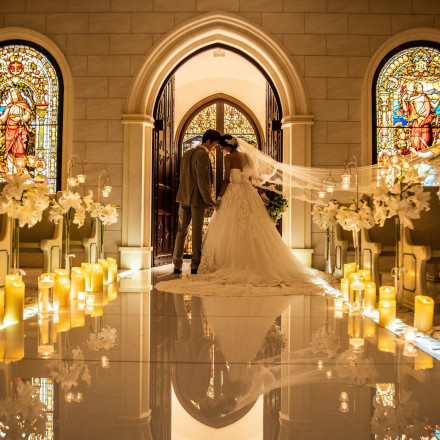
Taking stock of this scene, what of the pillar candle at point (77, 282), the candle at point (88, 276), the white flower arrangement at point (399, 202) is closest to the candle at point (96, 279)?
the candle at point (88, 276)

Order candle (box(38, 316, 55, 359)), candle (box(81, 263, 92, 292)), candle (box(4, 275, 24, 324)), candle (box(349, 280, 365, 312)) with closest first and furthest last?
candle (box(38, 316, 55, 359)) → candle (box(4, 275, 24, 324)) → candle (box(349, 280, 365, 312)) → candle (box(81, 263, 92, 292))

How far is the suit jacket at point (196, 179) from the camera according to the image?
21.5ft

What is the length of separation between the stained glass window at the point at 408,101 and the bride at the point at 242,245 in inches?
111

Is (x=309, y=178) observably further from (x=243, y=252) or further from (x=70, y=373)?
(x=70, y=373)

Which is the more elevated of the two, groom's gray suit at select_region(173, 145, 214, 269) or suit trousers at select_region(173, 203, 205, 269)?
groom's gray suit at select_region(173, 145, 214, 269)

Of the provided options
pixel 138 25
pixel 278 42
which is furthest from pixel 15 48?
pixel 278 42

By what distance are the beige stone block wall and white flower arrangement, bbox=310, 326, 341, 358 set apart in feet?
18.1

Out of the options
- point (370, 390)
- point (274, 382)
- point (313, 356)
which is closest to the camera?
point (370, 390)

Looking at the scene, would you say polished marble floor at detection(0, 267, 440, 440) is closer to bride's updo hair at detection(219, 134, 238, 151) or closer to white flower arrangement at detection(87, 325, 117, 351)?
white flower arrangement at detection(87, 325, 117, 351)

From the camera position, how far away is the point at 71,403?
5.64 feet

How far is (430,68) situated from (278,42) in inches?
101

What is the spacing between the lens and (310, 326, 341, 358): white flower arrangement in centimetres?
251

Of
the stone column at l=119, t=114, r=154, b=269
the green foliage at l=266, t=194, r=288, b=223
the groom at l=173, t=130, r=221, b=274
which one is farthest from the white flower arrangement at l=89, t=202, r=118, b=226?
the green foliage at l=266, t=194, r=288, b=223

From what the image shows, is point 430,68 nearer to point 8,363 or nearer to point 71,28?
point 71,28
